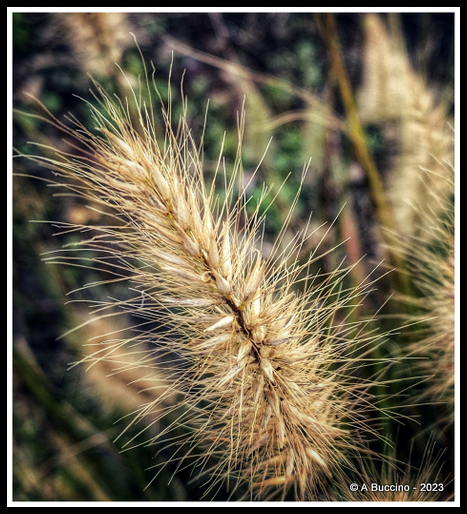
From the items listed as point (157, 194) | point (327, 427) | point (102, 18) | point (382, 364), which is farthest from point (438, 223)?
point (102, 18)

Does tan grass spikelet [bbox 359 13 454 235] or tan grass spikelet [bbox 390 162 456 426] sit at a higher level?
tan grass spikelet [bbox 359 13 454 235]

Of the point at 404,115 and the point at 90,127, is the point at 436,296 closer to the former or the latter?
the point at 404,115

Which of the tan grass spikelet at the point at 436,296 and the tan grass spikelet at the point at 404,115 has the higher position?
the tan grass spikelet at the point at 404,115

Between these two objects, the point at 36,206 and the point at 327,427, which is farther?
the point at 36,206

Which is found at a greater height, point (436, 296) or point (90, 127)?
point (90, 127)

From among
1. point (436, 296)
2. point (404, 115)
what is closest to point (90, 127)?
point (404, 115)

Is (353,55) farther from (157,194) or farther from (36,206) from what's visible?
(36,206)

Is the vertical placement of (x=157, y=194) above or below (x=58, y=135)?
below

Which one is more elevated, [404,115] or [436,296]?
[404,115]

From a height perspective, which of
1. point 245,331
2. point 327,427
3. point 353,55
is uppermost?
point 353,55

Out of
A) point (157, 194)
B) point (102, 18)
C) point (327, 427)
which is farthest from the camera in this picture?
point (102, 18)

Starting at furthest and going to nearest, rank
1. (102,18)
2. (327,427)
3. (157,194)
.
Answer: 1. (102,18)
2. (327,427)
3. (157,194)
